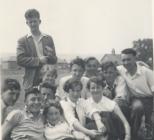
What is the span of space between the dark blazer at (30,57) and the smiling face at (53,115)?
0.14 metres

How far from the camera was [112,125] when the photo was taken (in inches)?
76.5

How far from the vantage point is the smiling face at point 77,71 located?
195 cm

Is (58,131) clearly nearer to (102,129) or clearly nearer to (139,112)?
(102,129)

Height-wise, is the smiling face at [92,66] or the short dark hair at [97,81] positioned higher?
the smiling face at [92,66]

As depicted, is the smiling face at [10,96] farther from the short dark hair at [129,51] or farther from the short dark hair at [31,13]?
the short dark hair at [129,51]

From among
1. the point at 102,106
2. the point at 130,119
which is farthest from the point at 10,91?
the point at 130,119

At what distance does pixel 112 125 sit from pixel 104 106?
91mm

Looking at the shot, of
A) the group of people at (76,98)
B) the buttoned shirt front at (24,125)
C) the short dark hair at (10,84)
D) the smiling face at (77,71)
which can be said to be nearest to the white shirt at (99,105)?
the group of people at (76,98)

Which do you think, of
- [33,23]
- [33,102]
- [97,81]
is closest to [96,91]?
[97,81]

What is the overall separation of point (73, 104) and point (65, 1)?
18.3 inches

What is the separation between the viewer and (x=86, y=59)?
6.42ft

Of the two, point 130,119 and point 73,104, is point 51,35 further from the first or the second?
point 130,119

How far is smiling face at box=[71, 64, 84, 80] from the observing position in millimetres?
1946

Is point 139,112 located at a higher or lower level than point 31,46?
lower
